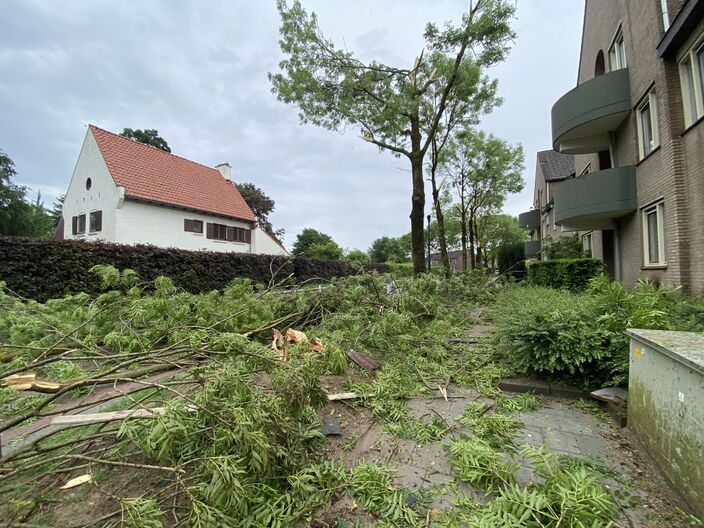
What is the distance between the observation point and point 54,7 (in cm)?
561

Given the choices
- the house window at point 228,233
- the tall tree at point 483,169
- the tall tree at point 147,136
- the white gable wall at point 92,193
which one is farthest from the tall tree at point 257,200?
the tall tree at point 483,169

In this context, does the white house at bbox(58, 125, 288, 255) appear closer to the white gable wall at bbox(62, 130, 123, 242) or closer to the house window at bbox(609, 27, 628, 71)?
the white gable wall at bbox(62, 130, 123, 242)

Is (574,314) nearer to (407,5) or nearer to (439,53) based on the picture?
(407,5)

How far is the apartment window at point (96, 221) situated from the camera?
1666cm

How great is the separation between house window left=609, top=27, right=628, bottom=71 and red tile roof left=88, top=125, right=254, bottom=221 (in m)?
20.1

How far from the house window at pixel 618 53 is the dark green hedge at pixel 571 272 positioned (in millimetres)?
6060

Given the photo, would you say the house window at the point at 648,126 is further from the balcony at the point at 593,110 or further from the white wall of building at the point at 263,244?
the white wall of building at the point at 263,244

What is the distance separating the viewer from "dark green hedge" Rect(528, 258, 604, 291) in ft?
35.4

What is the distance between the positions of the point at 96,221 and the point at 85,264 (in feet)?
30.4

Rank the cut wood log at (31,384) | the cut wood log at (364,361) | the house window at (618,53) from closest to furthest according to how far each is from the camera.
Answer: the cut wood log at (31,384) → the cut wood log at (364,361) → the house window at (618,53)

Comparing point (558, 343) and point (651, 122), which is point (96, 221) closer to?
point (558, 343)

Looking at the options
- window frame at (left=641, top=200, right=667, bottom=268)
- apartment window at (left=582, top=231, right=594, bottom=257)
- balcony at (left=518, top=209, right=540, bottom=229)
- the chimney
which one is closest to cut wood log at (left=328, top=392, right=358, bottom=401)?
window frame at (left=641, top=200, right=667, bottom=268)

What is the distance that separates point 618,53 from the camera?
32.6 feet

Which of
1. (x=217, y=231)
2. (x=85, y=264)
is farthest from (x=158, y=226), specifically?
(x=85, y=264)
